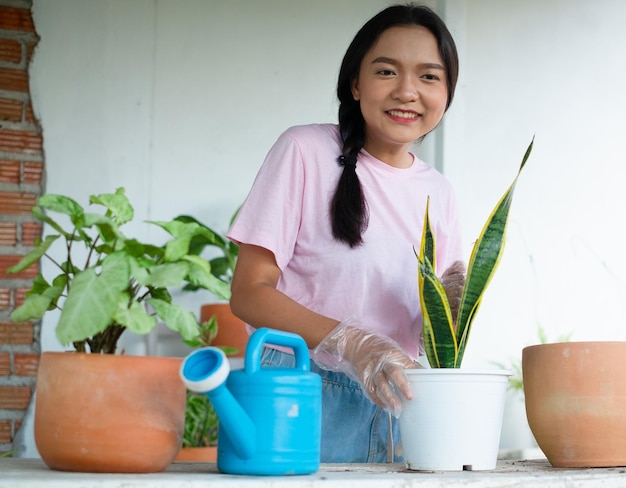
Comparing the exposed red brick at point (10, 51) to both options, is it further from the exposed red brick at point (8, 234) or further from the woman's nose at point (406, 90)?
the woman's nose at point (406, 90)

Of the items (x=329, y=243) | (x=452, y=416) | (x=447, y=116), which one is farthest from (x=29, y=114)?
(x=452, y=416)

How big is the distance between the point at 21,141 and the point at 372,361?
203 cm

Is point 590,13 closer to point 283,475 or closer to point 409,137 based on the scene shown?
point 409,137

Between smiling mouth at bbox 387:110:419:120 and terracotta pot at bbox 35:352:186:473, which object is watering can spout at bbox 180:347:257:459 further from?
smiling mouth at bbox 387:110:419:120

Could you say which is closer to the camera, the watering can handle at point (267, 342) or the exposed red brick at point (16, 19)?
the watering can handle at point (267, 342)

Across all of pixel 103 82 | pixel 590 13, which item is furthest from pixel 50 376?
pixel 590 13

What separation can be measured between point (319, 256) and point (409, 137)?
25cm

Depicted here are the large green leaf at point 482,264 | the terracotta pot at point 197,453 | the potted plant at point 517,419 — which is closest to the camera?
the large green leaf at point 482,264

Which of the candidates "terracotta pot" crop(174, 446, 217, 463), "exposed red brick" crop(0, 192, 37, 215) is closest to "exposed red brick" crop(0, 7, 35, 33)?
"exposed red brick" crop(0, 192, 37, 215)

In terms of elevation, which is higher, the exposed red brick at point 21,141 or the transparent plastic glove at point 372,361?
the exposed red brick at point 21,141

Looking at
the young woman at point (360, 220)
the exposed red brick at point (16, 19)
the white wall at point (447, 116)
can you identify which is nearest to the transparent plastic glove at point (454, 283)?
the young woman at point (360, 220)

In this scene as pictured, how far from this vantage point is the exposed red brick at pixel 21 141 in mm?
2756

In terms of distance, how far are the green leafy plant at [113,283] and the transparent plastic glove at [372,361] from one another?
23 centimetres

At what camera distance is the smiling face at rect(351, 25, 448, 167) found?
1.41 metres
